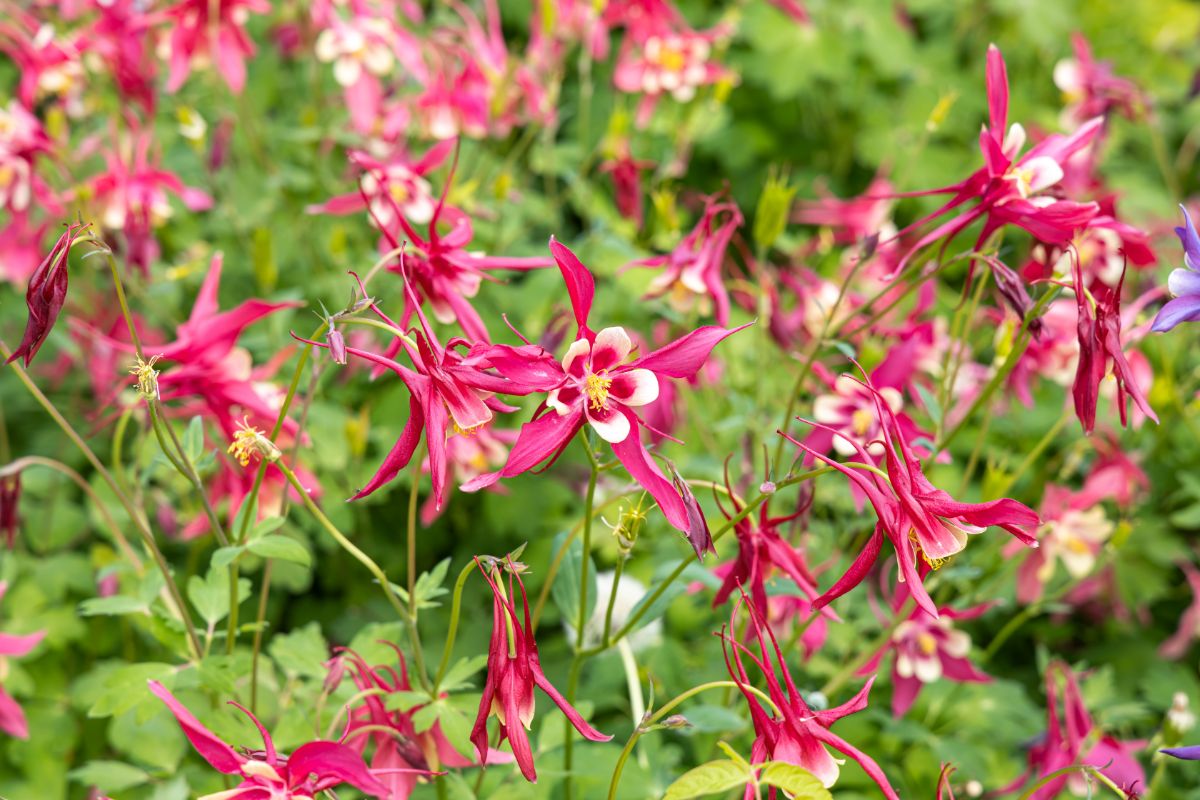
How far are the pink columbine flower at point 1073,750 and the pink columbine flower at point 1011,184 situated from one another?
72 cm

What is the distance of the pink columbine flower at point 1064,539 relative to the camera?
5.97ft

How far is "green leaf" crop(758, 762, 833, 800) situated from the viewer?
0.88 meters

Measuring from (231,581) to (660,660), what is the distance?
2.26 ft

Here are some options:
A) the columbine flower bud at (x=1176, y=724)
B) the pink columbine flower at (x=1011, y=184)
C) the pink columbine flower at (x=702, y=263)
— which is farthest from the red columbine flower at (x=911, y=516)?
the columbine flower bud at (x=1176, y=724)

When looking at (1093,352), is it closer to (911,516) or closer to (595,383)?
(911,516)

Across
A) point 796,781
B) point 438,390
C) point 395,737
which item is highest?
point 438,390

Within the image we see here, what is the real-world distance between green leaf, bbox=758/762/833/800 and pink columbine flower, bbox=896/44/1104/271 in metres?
0.57

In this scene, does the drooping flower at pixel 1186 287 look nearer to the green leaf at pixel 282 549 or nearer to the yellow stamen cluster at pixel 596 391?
the yellow stamen cluster at pixel 596 391

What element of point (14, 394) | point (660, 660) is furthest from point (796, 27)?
point (14, 394)

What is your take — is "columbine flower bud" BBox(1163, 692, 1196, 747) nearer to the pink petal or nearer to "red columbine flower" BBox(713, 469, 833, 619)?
"red columbine flower" BBox(713, 469, 833, 619)

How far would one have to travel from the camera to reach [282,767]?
919 millimetres

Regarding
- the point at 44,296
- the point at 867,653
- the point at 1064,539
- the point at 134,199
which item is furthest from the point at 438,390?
the point at 1064,539

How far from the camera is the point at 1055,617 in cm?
237

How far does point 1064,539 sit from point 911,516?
3.40ft
